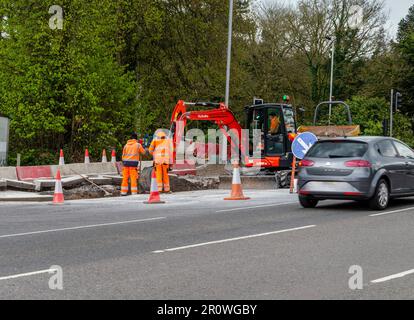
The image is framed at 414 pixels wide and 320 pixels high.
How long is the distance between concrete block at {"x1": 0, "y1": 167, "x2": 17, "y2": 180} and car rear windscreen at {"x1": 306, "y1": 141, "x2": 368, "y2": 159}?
10846 mm

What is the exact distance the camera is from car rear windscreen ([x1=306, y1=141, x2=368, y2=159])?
49.2 ft

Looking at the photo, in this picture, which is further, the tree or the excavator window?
the tree

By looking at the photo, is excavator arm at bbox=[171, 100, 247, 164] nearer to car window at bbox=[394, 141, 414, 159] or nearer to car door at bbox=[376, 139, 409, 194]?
car window at bbox=[394, 141, 414, 159]

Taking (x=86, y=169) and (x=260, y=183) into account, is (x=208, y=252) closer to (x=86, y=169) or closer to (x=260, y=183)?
(x=260, y=183)

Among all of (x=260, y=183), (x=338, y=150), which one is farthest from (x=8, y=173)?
(x=338, y=150)

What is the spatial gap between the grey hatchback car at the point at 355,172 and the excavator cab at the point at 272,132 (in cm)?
809

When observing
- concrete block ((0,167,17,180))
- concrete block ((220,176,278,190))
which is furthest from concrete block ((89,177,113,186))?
concrete block ((220,176,278,190))

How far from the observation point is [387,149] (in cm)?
1573

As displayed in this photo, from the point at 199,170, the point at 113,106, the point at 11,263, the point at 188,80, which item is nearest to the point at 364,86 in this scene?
the point at 188,80

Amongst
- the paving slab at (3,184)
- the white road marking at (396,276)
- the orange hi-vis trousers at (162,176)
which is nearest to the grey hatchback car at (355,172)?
the orange hi-vis trousers at (162,176)
